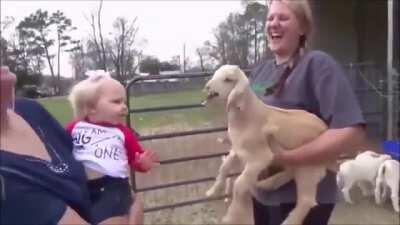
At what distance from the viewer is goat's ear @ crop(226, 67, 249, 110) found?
1.44m

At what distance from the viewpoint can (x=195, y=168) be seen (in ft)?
15.9

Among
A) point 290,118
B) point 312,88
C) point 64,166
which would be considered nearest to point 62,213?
point 64,166

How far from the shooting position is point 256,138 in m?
1.48

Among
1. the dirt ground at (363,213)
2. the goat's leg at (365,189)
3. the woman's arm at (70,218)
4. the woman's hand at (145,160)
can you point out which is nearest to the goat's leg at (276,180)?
the woman's hand at (145,160)

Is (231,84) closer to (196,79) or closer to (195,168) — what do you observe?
(196,79)

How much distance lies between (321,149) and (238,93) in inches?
10.1

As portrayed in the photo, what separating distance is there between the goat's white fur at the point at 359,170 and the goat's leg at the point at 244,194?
3.45m

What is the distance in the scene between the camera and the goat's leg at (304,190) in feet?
5.07

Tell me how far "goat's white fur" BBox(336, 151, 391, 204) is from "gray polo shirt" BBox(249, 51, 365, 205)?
332cm

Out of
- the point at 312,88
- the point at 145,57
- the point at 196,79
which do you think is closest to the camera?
the point at 312,88

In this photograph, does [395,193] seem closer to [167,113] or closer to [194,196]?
[194,196]

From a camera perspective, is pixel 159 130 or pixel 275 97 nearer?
pixel 275 97

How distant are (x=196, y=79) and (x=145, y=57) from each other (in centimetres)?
159

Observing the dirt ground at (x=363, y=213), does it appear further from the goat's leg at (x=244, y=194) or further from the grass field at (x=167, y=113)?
the goat's leg at (x=244, y=194)
